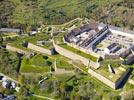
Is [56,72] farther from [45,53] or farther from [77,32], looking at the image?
[77,32]

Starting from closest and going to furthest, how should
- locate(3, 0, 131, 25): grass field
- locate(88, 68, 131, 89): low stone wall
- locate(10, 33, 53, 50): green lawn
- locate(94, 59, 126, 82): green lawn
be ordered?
1. locate(88, 68, 131, 89): low stone wall
2. locate(94, 59, 126, 82): green lawn
3. locate(10, 33, 53, 50): green lawn
4. locate(3, 0, 131, 25): grass field

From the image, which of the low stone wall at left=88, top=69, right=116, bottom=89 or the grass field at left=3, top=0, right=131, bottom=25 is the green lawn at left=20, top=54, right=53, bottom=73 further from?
the grass field at left=3, top=0, right=131, bottom=25

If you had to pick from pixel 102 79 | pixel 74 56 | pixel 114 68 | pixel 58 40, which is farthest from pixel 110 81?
pixel 58 40

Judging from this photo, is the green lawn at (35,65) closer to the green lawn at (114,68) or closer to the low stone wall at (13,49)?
the low stone wall at (13,49)

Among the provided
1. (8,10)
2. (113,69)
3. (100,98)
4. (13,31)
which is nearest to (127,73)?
(113,69)

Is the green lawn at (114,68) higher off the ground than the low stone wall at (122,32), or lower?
lower

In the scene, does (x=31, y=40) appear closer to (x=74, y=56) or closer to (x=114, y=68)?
(x=74, y=56)

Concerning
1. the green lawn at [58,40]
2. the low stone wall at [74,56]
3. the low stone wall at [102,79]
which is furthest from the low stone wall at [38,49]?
the low stone wall at [102,79]

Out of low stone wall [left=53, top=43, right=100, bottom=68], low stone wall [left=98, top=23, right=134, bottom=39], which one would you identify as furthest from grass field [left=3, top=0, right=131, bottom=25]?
low stone wall [left=53, top=43, right=100, bottom=68]
